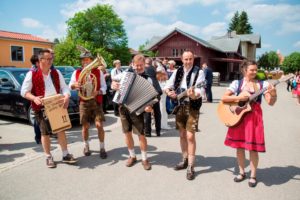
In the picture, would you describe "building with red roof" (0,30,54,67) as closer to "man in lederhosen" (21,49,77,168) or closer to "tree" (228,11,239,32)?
"man in lederhosen" (21,49,77,168)

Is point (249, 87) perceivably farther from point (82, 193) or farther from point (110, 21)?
point (110, 21)

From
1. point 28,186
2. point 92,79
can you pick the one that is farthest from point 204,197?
point 92,79

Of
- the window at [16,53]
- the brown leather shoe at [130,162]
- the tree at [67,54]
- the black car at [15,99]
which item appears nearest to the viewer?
the brown leather shoe at [130,162]

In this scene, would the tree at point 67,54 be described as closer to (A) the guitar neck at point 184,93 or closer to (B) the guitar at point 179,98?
(B) the guitar at point 179,98

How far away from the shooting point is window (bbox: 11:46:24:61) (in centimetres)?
3189

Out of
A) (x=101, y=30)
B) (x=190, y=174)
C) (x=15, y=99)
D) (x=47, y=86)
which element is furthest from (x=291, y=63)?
(x=47, y=86)

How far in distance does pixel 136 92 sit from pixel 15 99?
510 centimetres

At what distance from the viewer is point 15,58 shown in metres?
32.3

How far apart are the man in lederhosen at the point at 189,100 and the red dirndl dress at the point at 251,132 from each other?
65 centimetres

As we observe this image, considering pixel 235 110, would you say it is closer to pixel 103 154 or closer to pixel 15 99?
pixel 103 154

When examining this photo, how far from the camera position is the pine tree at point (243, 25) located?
79312 millimetres

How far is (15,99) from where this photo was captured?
802 centimetres

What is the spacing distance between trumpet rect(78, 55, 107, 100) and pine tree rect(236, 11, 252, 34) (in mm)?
80763

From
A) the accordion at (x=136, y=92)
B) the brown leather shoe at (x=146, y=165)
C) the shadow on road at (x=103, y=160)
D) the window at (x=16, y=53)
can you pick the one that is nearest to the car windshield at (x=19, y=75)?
the shadow on road at (x=103, y=160)
